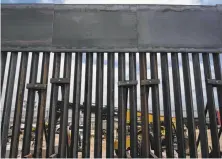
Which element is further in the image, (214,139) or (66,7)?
(66,7)

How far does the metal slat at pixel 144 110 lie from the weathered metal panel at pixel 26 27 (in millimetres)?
1760

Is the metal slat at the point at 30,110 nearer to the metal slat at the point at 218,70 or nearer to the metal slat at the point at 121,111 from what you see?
the metal slat at the point at 121,111

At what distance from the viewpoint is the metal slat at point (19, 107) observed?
3.76m

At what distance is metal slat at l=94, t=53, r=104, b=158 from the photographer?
12.3ft

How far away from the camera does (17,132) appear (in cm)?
380

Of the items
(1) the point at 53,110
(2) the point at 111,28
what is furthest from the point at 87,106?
(2) the point at 111,28

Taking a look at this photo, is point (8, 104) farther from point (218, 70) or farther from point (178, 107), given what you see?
point (218, 70)

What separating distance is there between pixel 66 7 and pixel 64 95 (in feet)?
5.65

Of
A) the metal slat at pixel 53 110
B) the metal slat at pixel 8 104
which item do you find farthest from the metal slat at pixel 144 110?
the metal slat at pixel 8 104

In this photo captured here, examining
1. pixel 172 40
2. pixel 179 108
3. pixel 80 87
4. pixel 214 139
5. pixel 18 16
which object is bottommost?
pixel 214 139

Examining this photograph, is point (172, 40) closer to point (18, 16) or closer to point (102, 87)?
point (102, 87)

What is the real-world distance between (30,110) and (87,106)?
1.01m

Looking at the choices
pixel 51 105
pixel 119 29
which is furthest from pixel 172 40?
pixel 51 105

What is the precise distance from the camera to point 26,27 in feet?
13.8
